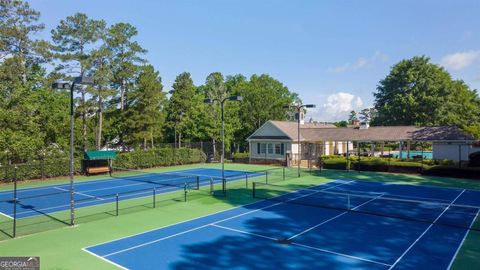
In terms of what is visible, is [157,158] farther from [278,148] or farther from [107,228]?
[107,228]

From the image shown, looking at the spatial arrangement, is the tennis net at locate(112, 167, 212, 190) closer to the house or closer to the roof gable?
the house

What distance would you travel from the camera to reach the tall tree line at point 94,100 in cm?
3044

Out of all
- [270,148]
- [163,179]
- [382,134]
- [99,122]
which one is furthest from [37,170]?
[382,134]

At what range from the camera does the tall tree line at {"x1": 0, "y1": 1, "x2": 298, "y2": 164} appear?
99.9ft

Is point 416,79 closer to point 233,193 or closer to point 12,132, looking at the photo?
point 233,193

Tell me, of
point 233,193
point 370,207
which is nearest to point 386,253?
point 370,207

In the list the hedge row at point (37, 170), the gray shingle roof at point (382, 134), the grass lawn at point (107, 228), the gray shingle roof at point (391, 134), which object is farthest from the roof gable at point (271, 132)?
the hedge row at point (37, 170)

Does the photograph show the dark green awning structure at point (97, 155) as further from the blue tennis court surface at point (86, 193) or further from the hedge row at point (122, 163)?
the blue tennis court surface at point (86, 193)

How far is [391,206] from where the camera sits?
18703mm

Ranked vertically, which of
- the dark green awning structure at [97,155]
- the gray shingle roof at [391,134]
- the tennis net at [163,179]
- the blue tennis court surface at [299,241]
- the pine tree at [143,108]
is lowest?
the blue tennis court surface at [299,241]

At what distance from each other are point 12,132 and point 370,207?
28364 millimetres

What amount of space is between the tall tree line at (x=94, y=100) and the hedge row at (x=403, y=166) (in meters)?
17.8

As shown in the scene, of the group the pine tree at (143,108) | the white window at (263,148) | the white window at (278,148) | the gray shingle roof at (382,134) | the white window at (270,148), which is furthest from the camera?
the white window at (263,148)

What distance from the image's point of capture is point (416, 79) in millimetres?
58594
